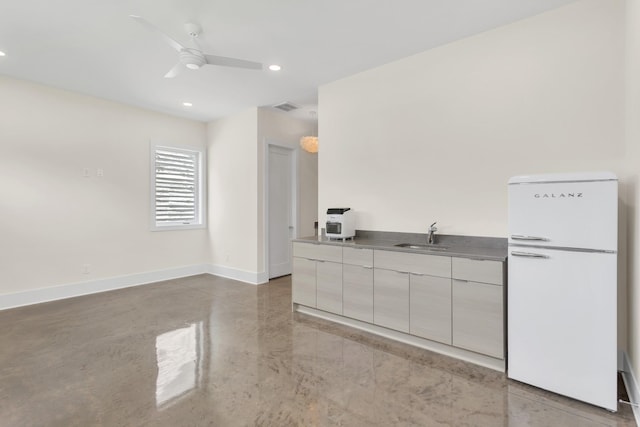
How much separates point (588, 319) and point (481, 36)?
2612mm

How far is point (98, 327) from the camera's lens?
3.42 meters

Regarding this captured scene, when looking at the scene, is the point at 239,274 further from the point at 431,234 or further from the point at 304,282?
the point at 431,234

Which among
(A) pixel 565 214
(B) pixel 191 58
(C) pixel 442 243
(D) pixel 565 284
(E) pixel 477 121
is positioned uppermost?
(B) pixel 191 58

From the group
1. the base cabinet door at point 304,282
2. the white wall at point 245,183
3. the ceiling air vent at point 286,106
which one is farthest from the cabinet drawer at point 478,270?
the ceiling air vent at point 286,106

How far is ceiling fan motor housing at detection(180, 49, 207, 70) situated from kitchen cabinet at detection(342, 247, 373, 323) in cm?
233

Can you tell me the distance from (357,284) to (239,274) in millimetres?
2947

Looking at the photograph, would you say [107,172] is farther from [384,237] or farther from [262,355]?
[384,237]

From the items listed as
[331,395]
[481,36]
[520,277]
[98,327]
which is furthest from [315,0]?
[98,327]

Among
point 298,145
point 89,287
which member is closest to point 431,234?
point 298,145

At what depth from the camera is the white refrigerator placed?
77.2 inches

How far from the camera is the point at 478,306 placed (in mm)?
2514

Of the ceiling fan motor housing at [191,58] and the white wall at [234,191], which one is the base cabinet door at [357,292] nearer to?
the white wall at [234,191]

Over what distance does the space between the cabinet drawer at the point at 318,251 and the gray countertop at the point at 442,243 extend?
0.05 m

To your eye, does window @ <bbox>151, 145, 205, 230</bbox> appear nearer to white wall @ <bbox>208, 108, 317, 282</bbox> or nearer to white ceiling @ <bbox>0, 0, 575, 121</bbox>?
white wall @ <bbox>208, 108, 317, 282</bbox>
